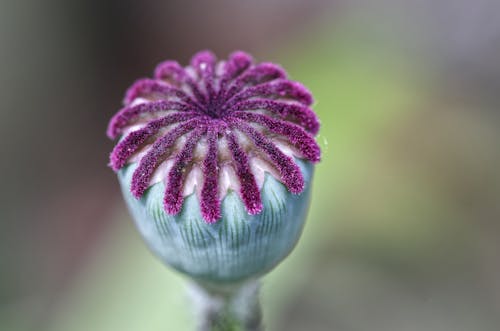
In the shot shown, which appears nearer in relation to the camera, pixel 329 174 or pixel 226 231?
pixel 226 231

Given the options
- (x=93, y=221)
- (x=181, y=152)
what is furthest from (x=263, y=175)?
(x=93, y=221)

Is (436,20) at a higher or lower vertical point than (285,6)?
lower

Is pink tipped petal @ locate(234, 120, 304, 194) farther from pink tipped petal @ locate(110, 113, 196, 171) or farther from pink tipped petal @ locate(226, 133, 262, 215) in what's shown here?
pink tipped petal @ locate(110, 113, 196, 171)

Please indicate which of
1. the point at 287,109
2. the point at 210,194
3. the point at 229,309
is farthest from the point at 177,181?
the point at 229,309

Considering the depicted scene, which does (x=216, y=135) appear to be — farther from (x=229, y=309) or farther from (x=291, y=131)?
(x=229, y=309)

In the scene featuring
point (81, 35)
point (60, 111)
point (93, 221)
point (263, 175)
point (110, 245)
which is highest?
point (81, 35)

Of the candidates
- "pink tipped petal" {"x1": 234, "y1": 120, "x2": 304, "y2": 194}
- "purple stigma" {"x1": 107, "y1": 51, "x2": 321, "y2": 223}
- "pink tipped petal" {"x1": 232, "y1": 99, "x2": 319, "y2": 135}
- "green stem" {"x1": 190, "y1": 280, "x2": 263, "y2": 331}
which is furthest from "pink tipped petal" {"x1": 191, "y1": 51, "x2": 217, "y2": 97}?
"green stem" {"x1": 190, "y1": 280, "x2": 263, "y2": 331}

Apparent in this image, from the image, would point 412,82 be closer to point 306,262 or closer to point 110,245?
point 306,262
